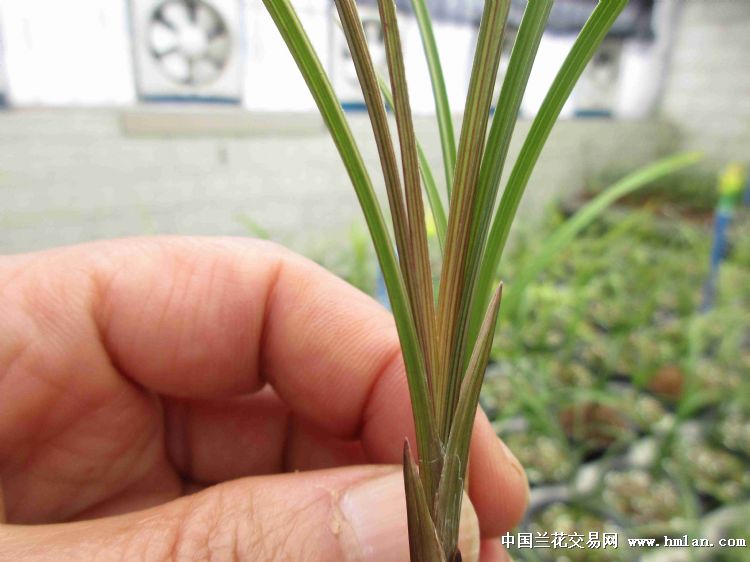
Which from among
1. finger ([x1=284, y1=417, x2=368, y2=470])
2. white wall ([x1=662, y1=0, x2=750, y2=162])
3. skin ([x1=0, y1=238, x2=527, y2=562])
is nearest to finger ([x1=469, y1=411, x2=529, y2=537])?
skin ([x1=0, y1=238, x2=527, y2=562])

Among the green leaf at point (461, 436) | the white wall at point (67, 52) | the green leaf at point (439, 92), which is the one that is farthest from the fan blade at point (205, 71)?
the green leaf at point (461, 436)

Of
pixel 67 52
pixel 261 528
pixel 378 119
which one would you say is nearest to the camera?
pixel 378 119

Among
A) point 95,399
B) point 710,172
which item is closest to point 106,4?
point 95,399

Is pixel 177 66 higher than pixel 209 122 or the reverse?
higher

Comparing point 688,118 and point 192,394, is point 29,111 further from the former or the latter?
point 688,118

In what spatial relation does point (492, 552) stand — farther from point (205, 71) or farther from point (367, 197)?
point (205, 71)

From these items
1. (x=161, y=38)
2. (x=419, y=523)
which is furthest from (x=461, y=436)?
(x=161, y=38)
